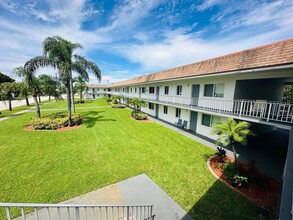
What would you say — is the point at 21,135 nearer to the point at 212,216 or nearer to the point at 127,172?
the point at 127,172

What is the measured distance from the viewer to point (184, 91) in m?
14.4

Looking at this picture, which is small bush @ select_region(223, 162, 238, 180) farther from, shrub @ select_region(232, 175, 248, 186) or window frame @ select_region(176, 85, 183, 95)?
window frame @ select_region(176, 85, 183, 95)

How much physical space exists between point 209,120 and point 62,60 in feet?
46.6

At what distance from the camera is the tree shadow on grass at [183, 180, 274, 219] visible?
186 inches

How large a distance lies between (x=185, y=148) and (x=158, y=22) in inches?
471

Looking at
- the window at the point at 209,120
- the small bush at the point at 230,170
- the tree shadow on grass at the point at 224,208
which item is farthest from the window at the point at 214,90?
the tree shadow on grass at the point at 224,208

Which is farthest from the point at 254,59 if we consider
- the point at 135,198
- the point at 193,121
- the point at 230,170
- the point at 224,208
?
the point at 135,198

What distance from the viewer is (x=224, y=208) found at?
5.03 metres

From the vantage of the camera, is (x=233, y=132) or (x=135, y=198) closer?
(x=135, y=198)

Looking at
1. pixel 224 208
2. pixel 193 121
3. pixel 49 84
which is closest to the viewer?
pixel 224 208

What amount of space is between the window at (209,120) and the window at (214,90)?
1848mm

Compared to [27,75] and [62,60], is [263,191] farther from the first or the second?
[27,75]

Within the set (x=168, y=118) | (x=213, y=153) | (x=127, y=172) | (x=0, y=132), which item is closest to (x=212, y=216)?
(x=127, y=172)

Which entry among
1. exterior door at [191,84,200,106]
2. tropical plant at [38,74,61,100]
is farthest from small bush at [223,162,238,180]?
tropical plant at [38,74,61,100]
